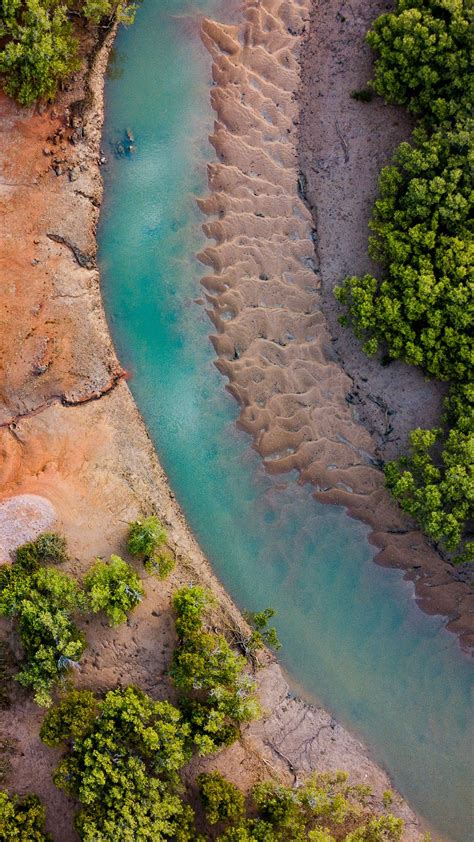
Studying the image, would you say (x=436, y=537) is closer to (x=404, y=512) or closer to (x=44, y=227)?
(x=404, y=512)

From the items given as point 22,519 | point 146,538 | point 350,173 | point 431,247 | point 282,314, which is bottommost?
point 22,519

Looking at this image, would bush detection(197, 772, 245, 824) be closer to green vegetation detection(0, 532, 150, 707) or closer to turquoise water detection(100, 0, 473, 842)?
turquoise water detection(100, 0, 473, 842)

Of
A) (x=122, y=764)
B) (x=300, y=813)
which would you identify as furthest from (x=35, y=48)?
(x=300, y=813)

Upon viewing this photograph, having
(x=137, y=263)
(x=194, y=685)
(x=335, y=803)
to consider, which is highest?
(x=137, y=263)

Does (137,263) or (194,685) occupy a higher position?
(137,263)

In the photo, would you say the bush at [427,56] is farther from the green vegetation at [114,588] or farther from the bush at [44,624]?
the bush at [44,624]

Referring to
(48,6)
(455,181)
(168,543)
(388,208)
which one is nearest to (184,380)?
(168,543)

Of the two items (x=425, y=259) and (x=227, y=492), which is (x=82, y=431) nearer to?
(x=227, y=492)
